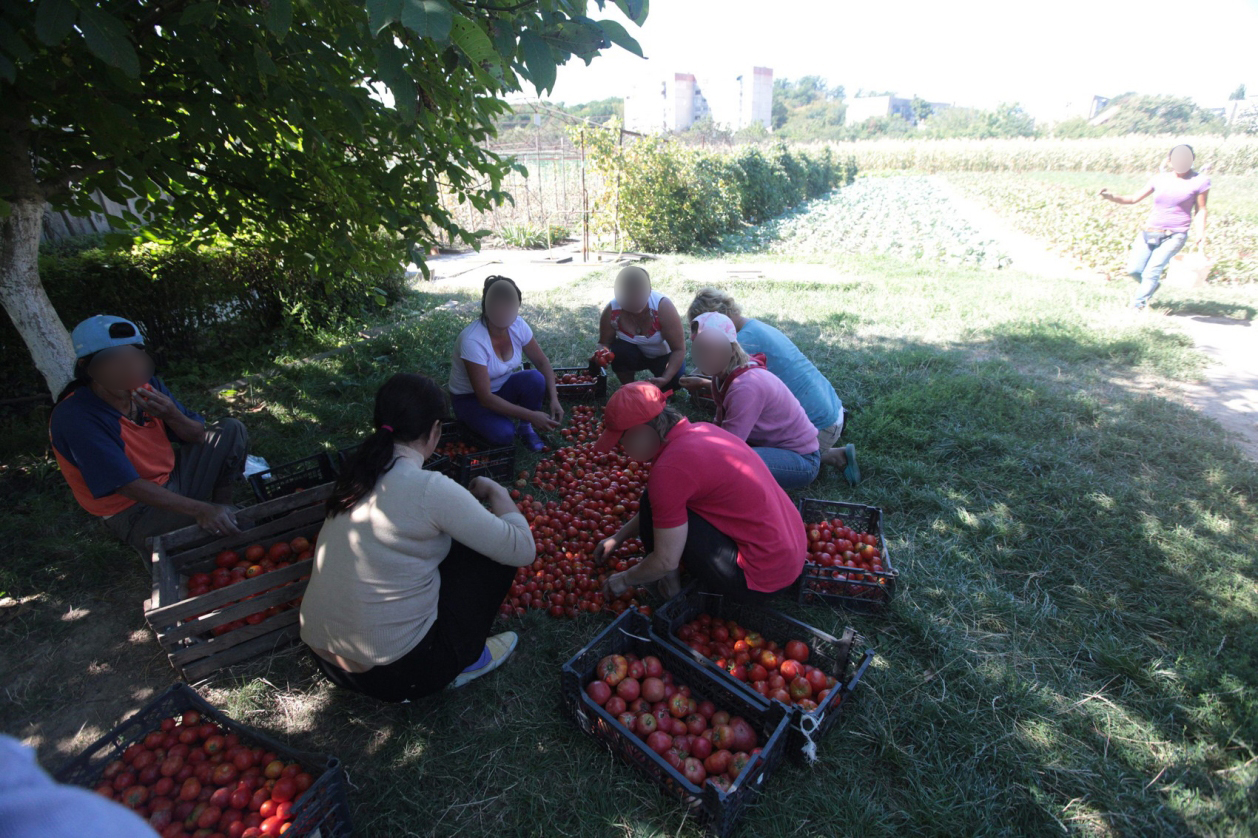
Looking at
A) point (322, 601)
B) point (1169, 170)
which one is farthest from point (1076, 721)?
point (1169, 170)

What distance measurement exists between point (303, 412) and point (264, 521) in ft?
7.53

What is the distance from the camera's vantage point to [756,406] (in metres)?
3.82

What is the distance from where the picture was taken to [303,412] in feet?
18.2

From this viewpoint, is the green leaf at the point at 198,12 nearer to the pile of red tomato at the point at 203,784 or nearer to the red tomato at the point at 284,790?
the pile of red tomato at the point at 203,784

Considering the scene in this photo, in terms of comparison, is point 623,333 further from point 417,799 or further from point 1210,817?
point 1210,817

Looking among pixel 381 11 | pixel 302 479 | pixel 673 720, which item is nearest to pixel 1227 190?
pixel 673 720

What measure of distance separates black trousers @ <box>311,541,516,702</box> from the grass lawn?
0.83ft

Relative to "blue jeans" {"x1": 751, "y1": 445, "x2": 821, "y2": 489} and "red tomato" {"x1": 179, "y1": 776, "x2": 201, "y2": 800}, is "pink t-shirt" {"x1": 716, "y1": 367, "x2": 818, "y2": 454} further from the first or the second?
"red tomato" {"x1": 179, "y1": 776, "x2": 201, "y2": 800}

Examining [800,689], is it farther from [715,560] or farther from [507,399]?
[507,399]

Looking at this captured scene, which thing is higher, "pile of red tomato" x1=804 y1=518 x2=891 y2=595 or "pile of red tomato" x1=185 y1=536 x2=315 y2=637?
"pile of red tomato" x1=185 y1=536 x2=315 y2=637

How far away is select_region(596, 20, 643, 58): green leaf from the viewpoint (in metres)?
1.97

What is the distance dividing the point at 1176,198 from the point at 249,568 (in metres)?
11.3

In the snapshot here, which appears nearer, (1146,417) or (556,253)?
(1146,417)

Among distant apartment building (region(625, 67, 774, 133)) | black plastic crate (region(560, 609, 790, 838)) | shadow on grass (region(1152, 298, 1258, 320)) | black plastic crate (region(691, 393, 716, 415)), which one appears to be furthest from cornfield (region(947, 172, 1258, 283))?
distant apartment building (region(625, 67, 774, 133))
